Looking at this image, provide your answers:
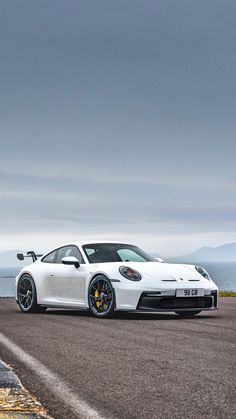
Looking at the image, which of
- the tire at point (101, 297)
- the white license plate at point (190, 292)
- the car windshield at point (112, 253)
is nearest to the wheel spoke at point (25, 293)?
the car windshield at point (112, 253)

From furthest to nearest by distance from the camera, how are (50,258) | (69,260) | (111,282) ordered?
(50,258), (69,260), (111,282)

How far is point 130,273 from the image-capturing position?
37.8 ft

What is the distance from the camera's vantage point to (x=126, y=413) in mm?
4352

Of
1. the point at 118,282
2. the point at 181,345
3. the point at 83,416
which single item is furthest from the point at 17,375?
the point at 118,282

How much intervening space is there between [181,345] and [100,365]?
5.26 feet

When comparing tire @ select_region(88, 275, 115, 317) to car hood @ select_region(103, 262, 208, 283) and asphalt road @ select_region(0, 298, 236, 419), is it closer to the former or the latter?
car hood @ select_region(103, 262, 208, 283)

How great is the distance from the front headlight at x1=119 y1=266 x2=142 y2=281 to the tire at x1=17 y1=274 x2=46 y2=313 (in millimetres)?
2391

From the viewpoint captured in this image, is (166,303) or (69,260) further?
(69,260)

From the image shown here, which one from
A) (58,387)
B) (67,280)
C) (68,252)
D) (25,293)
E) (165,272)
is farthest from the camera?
(25,293)

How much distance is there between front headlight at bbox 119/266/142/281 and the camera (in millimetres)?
11453

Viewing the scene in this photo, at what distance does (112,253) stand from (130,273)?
49.9 inches

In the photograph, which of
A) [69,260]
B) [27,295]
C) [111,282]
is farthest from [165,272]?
[27,295]

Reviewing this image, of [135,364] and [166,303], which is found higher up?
[166,303]

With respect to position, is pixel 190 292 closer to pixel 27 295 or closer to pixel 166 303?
pixel 166 303
